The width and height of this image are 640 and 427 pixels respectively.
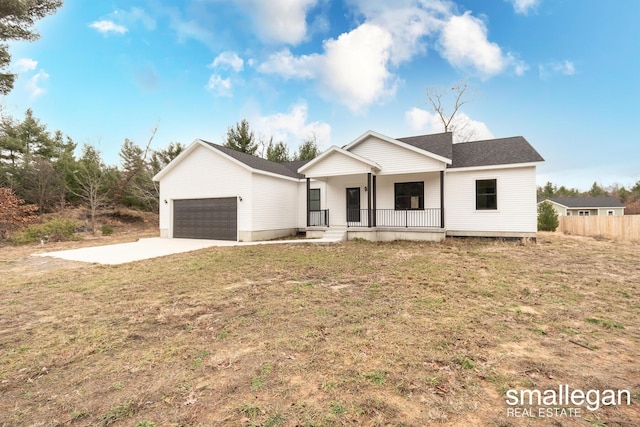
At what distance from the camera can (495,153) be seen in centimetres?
1371

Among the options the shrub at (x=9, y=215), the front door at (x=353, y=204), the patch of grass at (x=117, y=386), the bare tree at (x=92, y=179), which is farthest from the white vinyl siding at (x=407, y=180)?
the bare tree at (x=92, y=179)

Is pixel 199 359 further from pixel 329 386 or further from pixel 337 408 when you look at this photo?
pixel 337 408

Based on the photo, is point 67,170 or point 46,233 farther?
point 67,170

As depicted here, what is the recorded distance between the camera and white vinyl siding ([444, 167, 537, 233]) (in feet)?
41.3

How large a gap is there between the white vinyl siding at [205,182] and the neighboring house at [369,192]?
55mm

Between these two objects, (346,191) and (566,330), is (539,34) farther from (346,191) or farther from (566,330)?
(566,330)

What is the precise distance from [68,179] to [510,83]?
3417cm

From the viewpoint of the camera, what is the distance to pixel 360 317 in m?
4.18

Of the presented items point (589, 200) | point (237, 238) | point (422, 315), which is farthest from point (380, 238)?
point (589, 200)

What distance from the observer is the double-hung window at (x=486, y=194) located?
13102 mm

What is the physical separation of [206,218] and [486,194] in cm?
1449

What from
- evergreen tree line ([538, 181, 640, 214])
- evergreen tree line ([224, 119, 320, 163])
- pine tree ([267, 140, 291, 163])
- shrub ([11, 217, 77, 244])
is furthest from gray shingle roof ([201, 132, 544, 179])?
evergreen tree line ([538, 181, 640, 214])

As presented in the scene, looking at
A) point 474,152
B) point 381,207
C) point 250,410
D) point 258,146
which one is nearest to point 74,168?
point 258,146

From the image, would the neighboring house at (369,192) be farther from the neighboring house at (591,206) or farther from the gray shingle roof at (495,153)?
the neighboring house at (591,206)
